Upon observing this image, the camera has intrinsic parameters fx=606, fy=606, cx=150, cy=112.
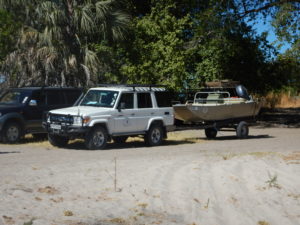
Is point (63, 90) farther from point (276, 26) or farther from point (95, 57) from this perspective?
point (276, 26)

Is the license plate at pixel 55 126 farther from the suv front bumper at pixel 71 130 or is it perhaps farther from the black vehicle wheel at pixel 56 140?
the black vehicle wheel at pixel 56 140

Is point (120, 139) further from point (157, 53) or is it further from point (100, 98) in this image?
point (157, 53)

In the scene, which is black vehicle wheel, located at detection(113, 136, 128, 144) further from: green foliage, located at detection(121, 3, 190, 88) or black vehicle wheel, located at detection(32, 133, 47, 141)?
green foliage, located at detection(121, 3, 190, 88)

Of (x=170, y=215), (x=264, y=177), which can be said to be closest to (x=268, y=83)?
(x=264, y=177)

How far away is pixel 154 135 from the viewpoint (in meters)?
19.1

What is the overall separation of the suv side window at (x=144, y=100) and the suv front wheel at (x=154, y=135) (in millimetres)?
687

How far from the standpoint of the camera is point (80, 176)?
37.2 ft

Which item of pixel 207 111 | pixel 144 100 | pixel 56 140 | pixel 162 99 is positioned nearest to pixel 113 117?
pixel 144 100

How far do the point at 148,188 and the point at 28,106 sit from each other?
32.1ft

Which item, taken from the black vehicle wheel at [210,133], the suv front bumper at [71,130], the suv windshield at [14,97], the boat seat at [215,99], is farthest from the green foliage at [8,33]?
the suv front bumper at [71,130]

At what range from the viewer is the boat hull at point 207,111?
2106cm

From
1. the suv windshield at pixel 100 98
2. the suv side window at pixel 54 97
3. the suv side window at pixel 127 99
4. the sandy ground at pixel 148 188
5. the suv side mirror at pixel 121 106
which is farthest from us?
the suv side window at pixel 54 97

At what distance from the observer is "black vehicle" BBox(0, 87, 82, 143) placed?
1870cm

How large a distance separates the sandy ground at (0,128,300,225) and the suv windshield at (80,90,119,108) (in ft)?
7.49
